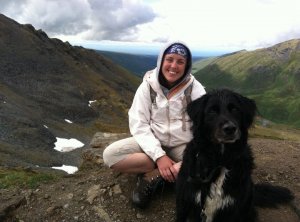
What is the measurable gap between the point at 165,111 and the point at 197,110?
1.84 m

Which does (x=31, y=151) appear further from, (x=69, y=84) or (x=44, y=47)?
(x=44, y=47)

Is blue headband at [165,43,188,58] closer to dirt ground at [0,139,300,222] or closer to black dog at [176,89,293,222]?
black dog at [176,89,293,222]

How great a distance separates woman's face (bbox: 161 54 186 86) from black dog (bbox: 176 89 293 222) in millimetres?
1440

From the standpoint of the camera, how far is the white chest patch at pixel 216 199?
6.81 meters

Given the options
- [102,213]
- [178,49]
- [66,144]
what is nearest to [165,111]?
[178,49]

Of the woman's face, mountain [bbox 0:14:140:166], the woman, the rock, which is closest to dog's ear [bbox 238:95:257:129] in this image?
the woman

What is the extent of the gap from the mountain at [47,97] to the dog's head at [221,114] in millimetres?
33077

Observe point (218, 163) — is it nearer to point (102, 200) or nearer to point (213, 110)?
point (213, 110)

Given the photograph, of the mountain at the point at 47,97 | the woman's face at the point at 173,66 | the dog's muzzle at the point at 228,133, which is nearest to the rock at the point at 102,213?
the woman's face at the point at 173,66

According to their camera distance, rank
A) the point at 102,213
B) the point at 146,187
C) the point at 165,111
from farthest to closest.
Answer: the point at 102,213 → the point at 146,187 → the point at 165,111

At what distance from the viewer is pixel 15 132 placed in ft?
177

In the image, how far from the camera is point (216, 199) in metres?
6.93

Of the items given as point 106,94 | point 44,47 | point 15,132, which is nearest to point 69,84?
point 106,94

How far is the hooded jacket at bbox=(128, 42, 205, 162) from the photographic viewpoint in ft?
27.4
